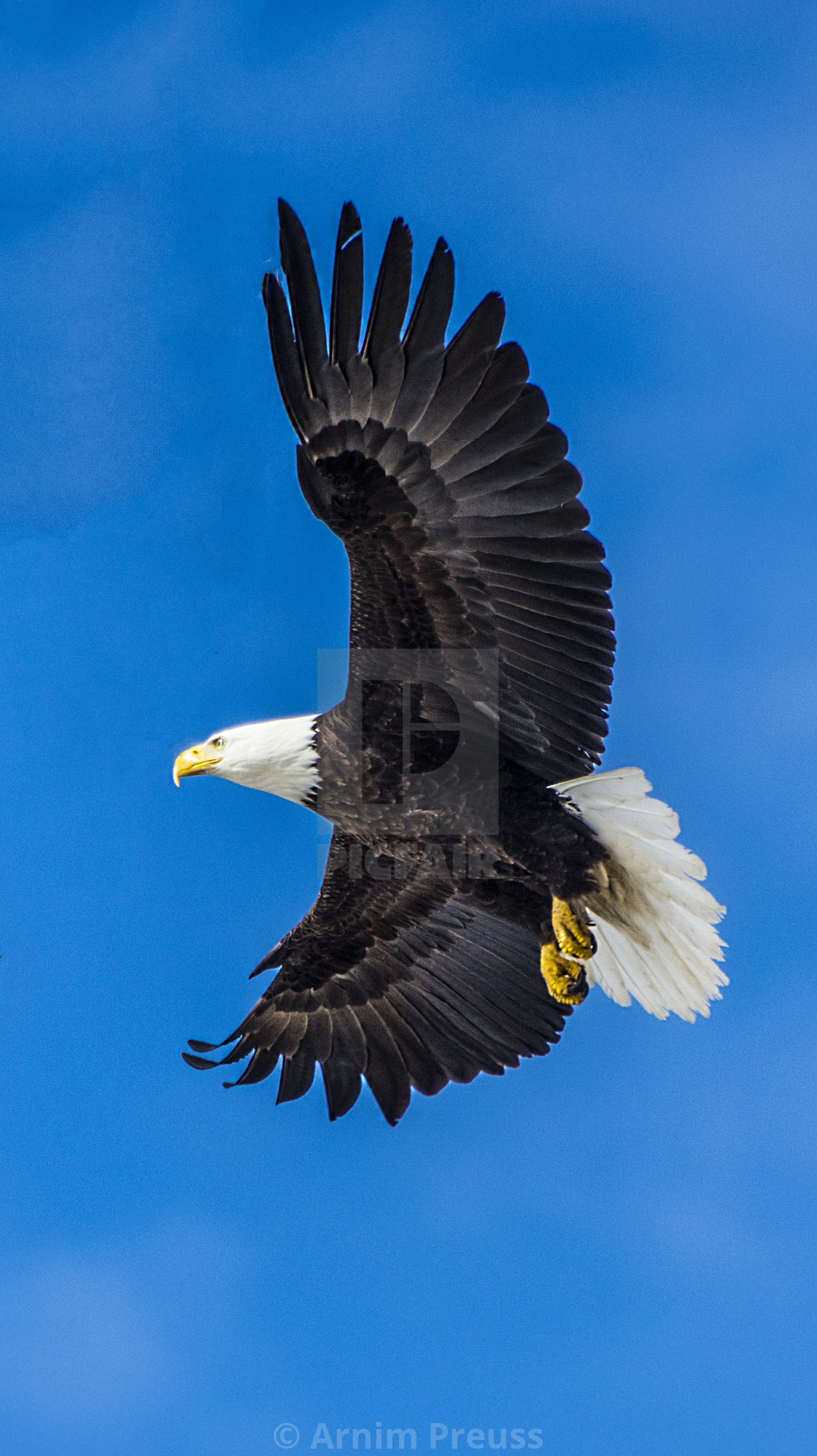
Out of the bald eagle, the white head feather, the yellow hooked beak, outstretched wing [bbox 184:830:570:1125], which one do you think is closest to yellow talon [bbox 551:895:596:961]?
the bald eagle

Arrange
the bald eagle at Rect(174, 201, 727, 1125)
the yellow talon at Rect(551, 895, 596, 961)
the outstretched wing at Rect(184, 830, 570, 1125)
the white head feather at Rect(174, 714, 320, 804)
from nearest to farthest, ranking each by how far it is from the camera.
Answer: the bald eagle at Rect(174, 201, 727, 1125), the white head feather at Rect(174, 714, 320, 804), the yellow talon at Rect(551, 895, 596, 961), the outstretched wing at Rect(184, 830, 570, 1125)

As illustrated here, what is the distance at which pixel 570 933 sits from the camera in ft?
20.6

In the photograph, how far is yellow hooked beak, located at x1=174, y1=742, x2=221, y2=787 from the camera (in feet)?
20.6

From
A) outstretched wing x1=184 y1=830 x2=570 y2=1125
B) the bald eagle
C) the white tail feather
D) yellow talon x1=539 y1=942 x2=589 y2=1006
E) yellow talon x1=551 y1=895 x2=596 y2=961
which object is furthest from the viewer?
outstretched wing x1=184 y1=830 x2=570 y2=1125

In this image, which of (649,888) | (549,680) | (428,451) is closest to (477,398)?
(428,451)

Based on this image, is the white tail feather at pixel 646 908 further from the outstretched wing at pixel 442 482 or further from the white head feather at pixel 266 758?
the white head feather at pixel 266 758

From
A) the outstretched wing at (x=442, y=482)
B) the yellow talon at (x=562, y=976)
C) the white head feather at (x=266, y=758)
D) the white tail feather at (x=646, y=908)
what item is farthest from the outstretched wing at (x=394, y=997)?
the outstretched wing at (x=442, y=482)

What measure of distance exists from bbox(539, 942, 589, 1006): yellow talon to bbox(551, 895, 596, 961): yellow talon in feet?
0.29

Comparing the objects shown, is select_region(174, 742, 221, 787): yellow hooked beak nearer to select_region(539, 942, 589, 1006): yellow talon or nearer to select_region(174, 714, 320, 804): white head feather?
select_region(174, 714, 320, 804): white head feather

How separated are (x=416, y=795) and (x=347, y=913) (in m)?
1.26

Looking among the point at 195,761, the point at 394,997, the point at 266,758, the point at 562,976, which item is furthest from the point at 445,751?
A: the point at 394,997

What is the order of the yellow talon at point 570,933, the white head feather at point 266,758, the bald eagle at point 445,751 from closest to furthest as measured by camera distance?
the bald eagle at point 445,751 < the white head feather at point 266,758 < the yellow talon at point 570,933

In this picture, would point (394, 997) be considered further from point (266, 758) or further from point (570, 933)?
point (266, 758)

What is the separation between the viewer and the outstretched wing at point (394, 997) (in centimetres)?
684
